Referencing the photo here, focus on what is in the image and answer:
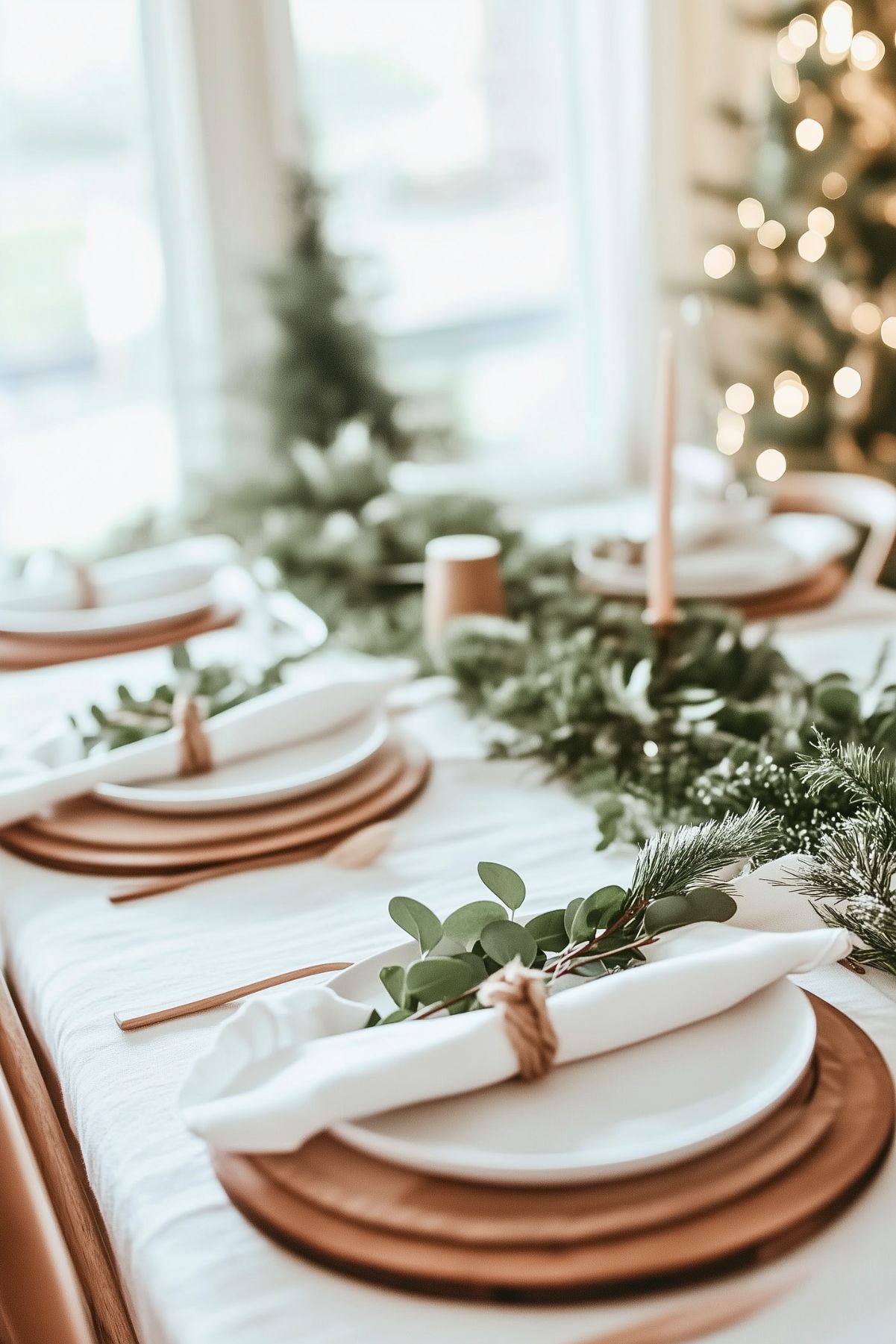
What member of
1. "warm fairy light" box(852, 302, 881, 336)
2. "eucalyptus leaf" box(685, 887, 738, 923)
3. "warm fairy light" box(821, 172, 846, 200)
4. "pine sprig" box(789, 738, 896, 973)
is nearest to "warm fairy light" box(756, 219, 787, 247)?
"warm fairy light" box(821, 172, 846, 200)

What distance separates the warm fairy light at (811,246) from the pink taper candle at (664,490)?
208cm

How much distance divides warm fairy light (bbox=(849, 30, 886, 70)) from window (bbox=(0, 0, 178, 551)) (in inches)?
60.2

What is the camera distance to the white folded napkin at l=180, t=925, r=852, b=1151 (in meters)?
0.55

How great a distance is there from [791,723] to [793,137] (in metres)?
2.30

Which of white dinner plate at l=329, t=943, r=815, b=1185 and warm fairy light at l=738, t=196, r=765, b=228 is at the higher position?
warm fairy light at l=738, t=196, r=765, b=228

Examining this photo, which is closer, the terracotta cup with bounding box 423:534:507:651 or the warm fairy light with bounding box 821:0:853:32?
the terracotta cup with bounding box 423:534:507:651

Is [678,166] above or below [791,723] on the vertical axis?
above

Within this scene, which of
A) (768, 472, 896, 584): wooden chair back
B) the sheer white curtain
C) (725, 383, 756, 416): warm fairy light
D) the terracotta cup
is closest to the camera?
the terracotta cup

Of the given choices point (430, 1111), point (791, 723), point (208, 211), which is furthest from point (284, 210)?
point (430, 1111)

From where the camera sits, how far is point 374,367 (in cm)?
248

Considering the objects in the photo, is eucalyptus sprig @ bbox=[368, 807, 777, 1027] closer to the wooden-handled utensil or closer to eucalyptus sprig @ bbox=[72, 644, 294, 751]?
the wooden-handled utensil

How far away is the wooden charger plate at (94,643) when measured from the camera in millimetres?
1484

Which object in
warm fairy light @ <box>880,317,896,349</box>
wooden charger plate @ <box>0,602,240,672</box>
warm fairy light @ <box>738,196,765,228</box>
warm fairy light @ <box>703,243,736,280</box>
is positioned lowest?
wooden charger plate @ <box>0,602,240,672</box>

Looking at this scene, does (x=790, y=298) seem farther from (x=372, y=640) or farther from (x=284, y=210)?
(x=372, y=640)
